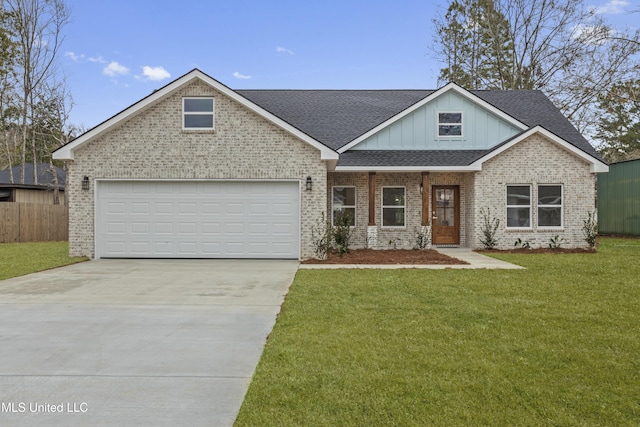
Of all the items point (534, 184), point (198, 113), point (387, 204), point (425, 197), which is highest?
point (198, 113)

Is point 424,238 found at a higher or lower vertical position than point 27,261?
higher

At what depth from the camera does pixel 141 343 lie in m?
5.04

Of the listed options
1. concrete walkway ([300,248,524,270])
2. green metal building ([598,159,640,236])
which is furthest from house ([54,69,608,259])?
green metal building ([598,159,640,236])

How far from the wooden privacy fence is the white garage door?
1066 centimetres

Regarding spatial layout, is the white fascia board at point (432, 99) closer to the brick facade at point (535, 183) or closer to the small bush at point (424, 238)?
the brick facade at point (535, 183)

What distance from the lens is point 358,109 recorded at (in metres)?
18.5

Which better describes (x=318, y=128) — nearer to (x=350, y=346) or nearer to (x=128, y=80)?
(x=350, y=346)

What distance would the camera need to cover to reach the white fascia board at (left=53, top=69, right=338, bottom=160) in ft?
41.6

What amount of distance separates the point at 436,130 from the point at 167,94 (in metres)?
9.52

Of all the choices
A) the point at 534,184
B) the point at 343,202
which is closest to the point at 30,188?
the point at 343,202

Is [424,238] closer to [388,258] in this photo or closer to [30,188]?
[388,258]

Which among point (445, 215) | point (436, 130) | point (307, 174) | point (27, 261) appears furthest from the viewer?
point (445, 215)

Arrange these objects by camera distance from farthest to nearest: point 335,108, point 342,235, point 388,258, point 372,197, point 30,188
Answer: point 30,188 < point 335,108 < point 372,197 < point 342,235 < point 388,258

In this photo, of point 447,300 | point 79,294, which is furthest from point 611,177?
point 79,294
